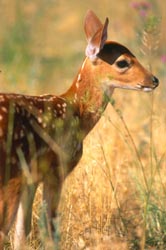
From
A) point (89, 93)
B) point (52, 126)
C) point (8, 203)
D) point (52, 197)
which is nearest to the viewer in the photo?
point (8, 203)

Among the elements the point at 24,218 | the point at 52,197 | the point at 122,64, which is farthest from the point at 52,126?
the point at 122,64

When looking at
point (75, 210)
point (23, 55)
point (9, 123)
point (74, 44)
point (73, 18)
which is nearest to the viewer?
point (9, 123)

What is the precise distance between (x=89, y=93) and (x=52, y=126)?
68 cm

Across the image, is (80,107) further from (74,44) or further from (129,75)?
(74,44)

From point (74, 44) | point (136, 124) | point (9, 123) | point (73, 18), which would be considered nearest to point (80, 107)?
point (9, 123)

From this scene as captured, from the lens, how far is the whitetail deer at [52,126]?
5.94 meters

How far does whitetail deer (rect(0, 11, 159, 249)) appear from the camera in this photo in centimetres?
594

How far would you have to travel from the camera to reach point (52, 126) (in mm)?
6414

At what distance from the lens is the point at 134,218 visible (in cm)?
705

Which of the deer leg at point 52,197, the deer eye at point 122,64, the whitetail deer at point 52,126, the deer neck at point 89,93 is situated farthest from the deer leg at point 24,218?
the deer eye at point 122,64

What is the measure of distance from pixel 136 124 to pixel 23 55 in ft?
11.8

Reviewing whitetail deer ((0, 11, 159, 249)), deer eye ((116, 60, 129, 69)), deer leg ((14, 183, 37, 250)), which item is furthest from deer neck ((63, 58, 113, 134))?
deer leg ((14, 183, 37, 250))

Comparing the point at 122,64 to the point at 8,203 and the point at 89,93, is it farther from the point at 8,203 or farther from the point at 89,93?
the point at 8,203

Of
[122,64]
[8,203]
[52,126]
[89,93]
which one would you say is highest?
[122,64]
